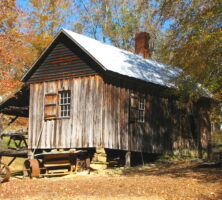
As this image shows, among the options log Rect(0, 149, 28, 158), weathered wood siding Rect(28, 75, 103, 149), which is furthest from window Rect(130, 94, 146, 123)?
log Rect(0, 149, 28, 158)

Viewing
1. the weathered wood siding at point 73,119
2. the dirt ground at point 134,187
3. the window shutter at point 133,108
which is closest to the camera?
the dirt ground at point 134,187

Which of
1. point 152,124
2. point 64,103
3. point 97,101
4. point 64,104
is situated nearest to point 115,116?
point 97,101

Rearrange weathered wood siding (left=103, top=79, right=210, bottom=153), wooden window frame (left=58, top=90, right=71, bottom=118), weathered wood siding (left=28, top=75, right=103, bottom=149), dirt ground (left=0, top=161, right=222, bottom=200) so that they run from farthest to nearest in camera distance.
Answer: wooden window frame (left=58, top=90, right=71, bottom=118) → weathered wood siding (left=103, top=79, right=210, bottom=153) → weathered wood siding (left=28, top=75, right=103, bottom=149) → dirt ground (left=0, top=161, right=222, bottom=200)

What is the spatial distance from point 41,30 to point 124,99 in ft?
61.5

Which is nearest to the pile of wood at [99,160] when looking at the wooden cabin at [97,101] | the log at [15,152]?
the wooden cabin at [97,101]

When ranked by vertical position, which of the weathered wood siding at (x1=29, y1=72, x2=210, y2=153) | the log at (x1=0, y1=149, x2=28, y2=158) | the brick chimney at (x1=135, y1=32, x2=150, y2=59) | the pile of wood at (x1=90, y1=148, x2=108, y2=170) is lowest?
the pile of wood at (x1=90, y1=148, x2=108, y2=170)

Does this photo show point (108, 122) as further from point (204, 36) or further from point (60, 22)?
point (60, 22)

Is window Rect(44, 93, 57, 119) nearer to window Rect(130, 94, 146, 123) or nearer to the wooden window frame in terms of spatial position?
the wooden window frame

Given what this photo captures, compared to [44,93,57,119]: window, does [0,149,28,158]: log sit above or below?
below

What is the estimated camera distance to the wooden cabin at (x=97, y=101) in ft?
64.4

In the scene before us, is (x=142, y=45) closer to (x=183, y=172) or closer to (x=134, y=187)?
(x=183, y=172)

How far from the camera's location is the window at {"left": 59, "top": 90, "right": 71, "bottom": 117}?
2079 cm

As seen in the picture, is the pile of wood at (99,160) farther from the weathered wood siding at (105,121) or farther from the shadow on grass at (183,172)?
the shadow on grass at (183,172)

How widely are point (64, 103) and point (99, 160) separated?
3.82m
